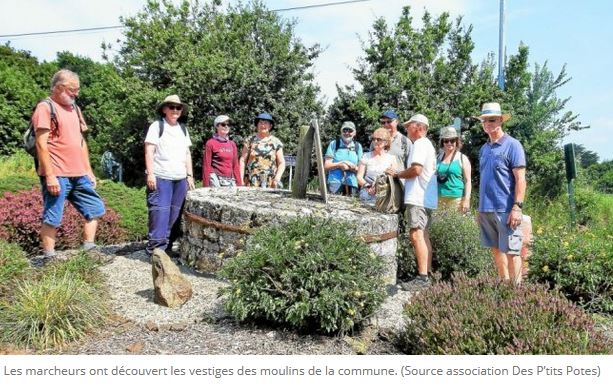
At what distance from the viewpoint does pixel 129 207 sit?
8703 mm

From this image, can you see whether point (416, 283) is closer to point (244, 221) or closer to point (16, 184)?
point (244, 221)

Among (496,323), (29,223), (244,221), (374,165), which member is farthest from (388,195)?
(29,223)

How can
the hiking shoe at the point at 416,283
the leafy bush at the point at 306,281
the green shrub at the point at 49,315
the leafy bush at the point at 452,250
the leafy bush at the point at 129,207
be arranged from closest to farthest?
1. the green shrub at the point at 49,315
2. the leafy bush at the point at 306,281
3. the hiking shoe at the point at 416,283
4. the leafy bush at the point at 452,250
5. the leafy bush at the point at 129,207

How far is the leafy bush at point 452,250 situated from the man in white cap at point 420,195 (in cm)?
36

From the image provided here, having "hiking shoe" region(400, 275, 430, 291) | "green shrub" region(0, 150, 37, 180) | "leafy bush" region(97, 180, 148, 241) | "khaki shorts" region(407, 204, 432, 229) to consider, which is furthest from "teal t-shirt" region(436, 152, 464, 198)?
"green shrub" region(0, 150, 37, 180)

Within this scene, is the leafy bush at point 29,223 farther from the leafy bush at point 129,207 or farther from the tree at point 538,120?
→ the tree at point 538,120

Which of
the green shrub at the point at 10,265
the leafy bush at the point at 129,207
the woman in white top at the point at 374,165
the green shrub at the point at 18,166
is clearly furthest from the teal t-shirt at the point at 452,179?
the green shrub at the point at 18,166

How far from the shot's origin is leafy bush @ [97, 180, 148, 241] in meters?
8.36

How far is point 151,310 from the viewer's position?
471 cm

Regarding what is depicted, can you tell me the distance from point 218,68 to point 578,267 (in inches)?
408

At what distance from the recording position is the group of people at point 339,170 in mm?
5172

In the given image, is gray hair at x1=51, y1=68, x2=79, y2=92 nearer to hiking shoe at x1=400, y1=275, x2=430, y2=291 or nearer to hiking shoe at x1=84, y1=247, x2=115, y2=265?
hiking shoe at x1=84, y1=247, x2=115, y2=265
